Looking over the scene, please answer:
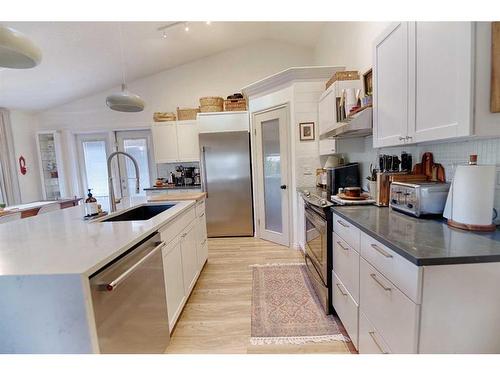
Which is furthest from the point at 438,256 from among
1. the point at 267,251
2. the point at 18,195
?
the point at 18,195

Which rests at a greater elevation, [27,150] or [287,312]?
[27,150]

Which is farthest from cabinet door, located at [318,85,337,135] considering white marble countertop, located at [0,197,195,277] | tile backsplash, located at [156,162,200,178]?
tile backsplash, located at [156,162,200,178]

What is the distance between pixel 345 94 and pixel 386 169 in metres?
0.83

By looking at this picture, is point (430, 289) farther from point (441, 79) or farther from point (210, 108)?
point (210, 108)

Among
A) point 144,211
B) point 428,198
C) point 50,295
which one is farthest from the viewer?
point 144,211

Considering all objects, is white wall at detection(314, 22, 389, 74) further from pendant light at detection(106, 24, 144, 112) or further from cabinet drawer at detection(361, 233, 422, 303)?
pendant light at detection(106, 24, 144, 112)

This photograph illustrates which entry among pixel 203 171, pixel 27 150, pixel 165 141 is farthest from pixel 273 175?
pixel 27 150

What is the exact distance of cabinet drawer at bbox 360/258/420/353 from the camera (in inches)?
37.4

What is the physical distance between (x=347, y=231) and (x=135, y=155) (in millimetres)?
4618

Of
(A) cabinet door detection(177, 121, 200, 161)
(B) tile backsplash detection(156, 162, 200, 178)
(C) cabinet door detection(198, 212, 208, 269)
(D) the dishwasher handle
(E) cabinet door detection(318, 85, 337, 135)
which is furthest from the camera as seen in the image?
(B) tile backsplash detection(156, 162, 200, 178)

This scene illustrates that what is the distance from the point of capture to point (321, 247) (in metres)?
1.97

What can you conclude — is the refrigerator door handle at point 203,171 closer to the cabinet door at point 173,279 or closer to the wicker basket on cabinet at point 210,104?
the wicker basket on cabinet at point 210,104

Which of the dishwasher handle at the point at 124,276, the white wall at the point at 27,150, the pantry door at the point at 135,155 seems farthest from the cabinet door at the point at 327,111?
the white wall at the point at 27,150
